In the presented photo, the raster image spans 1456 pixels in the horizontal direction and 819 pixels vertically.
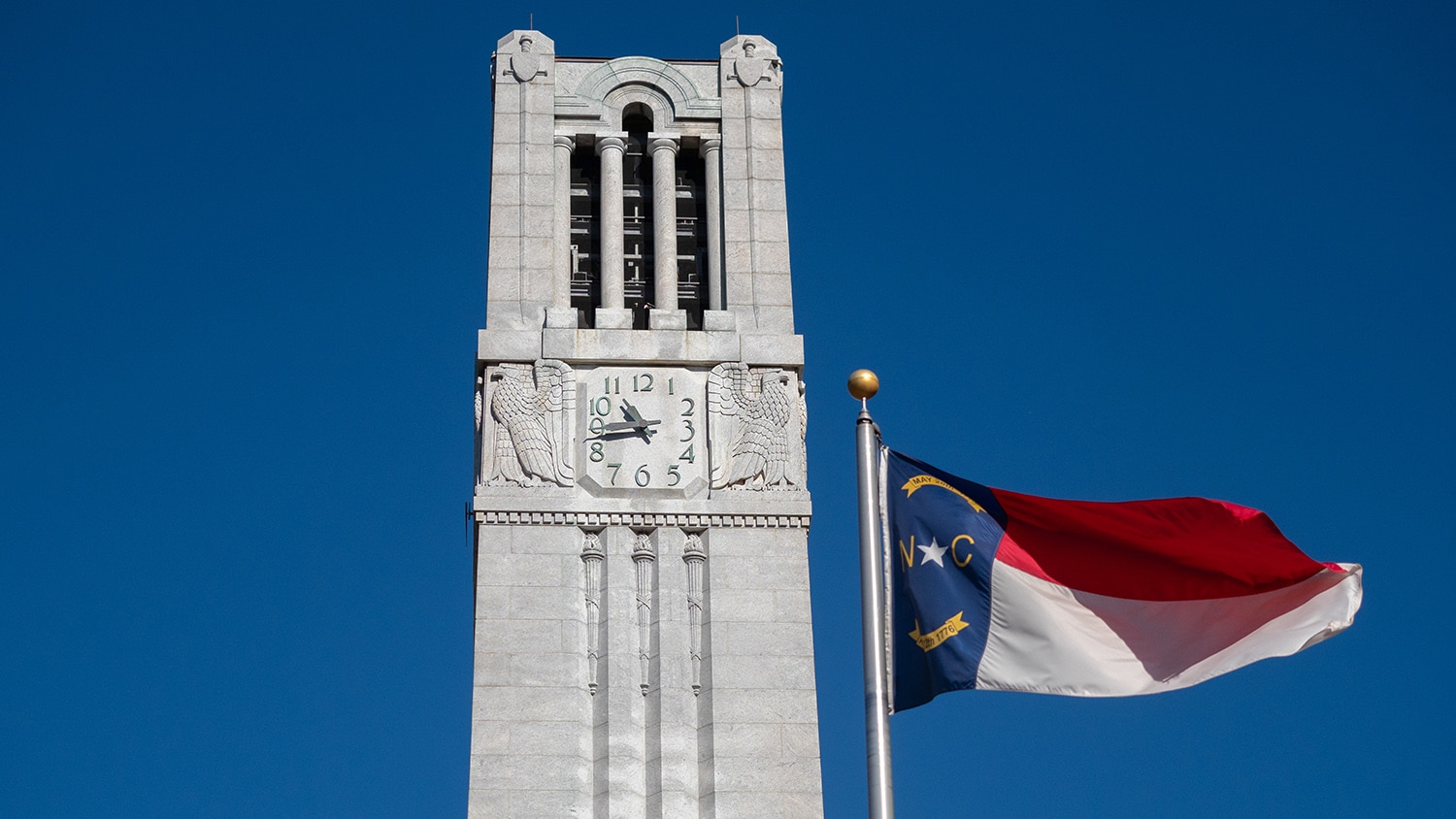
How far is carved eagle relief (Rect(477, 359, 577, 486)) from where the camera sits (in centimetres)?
4075

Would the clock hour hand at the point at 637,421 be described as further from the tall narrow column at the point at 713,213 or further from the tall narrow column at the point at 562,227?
the tall narrow column at the point at 713,213

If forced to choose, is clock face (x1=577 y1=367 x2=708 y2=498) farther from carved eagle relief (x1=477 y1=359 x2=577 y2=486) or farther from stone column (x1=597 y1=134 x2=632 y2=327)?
stone column (x1=597 y1=134 x2=632 y2=327)

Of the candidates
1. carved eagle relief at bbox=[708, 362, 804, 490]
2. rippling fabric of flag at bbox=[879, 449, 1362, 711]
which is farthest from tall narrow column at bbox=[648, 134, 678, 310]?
rippling fabric of flag at bbox=[879, 449, 1362, 711]

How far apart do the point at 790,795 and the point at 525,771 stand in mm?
3913

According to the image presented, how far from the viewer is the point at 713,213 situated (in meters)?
44.4

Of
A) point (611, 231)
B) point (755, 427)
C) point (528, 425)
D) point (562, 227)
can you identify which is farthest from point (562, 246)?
point (755, 427)

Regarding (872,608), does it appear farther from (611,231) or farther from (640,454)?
(611,231)

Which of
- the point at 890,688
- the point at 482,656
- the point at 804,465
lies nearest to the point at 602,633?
the point at 482,656

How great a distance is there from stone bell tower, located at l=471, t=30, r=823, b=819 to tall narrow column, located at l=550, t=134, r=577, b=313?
51mm

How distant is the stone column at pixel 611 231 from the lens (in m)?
43.0

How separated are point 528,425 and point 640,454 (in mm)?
1841

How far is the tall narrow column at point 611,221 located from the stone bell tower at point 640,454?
53 mm

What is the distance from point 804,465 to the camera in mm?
41406

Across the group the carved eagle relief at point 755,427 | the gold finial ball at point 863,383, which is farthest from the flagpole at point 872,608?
the carved eagle relief at point 755,427
